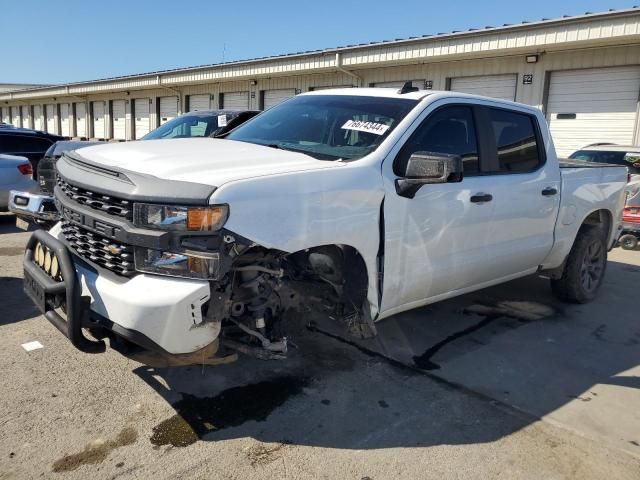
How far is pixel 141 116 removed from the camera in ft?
89.4

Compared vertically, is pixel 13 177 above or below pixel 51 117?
below

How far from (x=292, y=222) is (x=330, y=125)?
4.28 ft

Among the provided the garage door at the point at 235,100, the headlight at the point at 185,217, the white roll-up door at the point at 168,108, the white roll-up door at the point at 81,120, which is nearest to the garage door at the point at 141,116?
the white roll-up door at the point at 168,108

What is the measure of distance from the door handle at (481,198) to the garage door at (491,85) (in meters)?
9.87

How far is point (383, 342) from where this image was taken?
4566 millimetres

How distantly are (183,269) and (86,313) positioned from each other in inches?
24.5

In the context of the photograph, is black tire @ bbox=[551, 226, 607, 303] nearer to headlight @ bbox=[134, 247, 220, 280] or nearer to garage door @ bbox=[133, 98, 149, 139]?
headlight @ bbox=[134, 247, 220, 280]

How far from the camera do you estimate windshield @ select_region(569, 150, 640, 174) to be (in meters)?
9.27

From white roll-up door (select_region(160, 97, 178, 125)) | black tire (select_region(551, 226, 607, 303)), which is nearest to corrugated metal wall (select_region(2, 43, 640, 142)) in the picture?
white roll-up door (select_region(160, 97, 178, 125))

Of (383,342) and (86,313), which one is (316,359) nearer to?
(383,342)

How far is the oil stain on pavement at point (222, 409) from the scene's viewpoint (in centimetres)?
309

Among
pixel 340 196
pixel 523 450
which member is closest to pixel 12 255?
pixel 340 196

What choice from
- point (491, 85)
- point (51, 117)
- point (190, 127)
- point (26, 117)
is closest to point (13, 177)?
point (190, 127)

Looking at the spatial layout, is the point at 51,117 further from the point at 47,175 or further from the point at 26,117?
the point at 47,175
